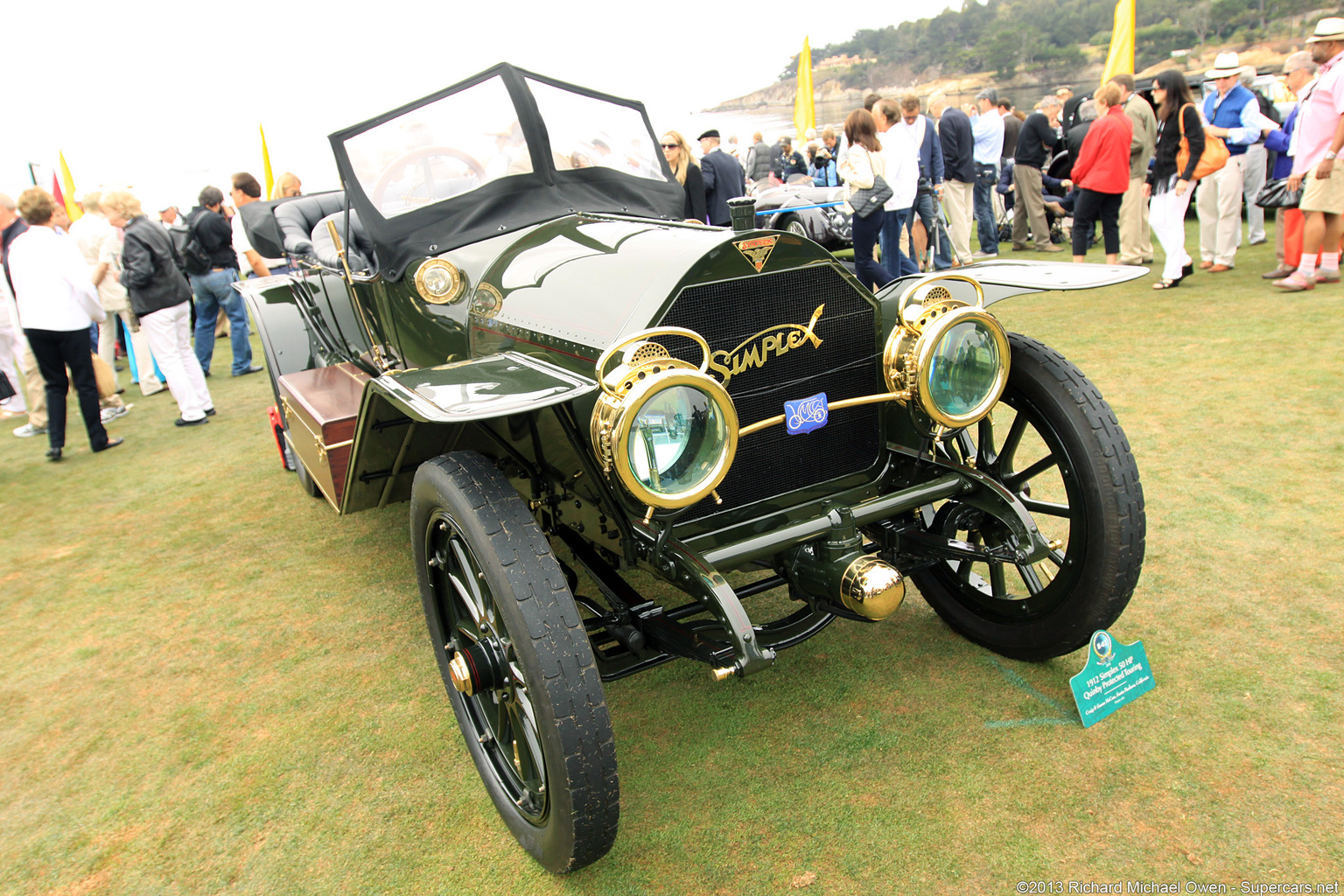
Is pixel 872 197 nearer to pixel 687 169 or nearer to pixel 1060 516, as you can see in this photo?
pixel 687 169

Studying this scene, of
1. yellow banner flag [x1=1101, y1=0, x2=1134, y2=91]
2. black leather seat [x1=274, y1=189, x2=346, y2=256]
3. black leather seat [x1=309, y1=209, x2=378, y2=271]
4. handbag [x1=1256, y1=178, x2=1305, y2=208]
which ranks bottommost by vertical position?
handbag [x1=1256, y1=178, x2=1305, y2=208]

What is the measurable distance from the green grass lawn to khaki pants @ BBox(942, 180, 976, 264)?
521 cm

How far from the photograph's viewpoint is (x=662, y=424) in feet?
5.88

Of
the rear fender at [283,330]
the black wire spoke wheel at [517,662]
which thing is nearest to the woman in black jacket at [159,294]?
the rear fender at [283,330]

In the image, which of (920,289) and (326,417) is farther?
(326,417)

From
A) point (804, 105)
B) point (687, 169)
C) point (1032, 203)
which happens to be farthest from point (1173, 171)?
point (804, 105)

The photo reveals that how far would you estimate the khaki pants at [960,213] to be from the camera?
28.8ft

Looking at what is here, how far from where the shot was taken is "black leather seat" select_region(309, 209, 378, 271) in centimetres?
386

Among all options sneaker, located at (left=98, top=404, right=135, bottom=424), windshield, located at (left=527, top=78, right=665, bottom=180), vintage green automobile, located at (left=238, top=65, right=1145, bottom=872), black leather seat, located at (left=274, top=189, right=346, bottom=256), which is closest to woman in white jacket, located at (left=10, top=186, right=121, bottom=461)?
sneaker, located at (left=98, top=404, right=135, bottom=424)

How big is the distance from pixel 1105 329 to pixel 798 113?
10.2 m

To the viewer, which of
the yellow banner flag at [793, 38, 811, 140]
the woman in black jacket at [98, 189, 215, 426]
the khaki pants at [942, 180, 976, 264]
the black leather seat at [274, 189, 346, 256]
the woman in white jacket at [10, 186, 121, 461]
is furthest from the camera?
the yellow banner flag at [793, 38, 811, 140]

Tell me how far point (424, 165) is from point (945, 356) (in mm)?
2266

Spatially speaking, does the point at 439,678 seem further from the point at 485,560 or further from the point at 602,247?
the point at 602,247

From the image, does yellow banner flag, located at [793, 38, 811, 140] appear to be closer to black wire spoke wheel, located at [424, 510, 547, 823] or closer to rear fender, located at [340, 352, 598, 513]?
rear fender, located at [340, 352, 598, 513]
